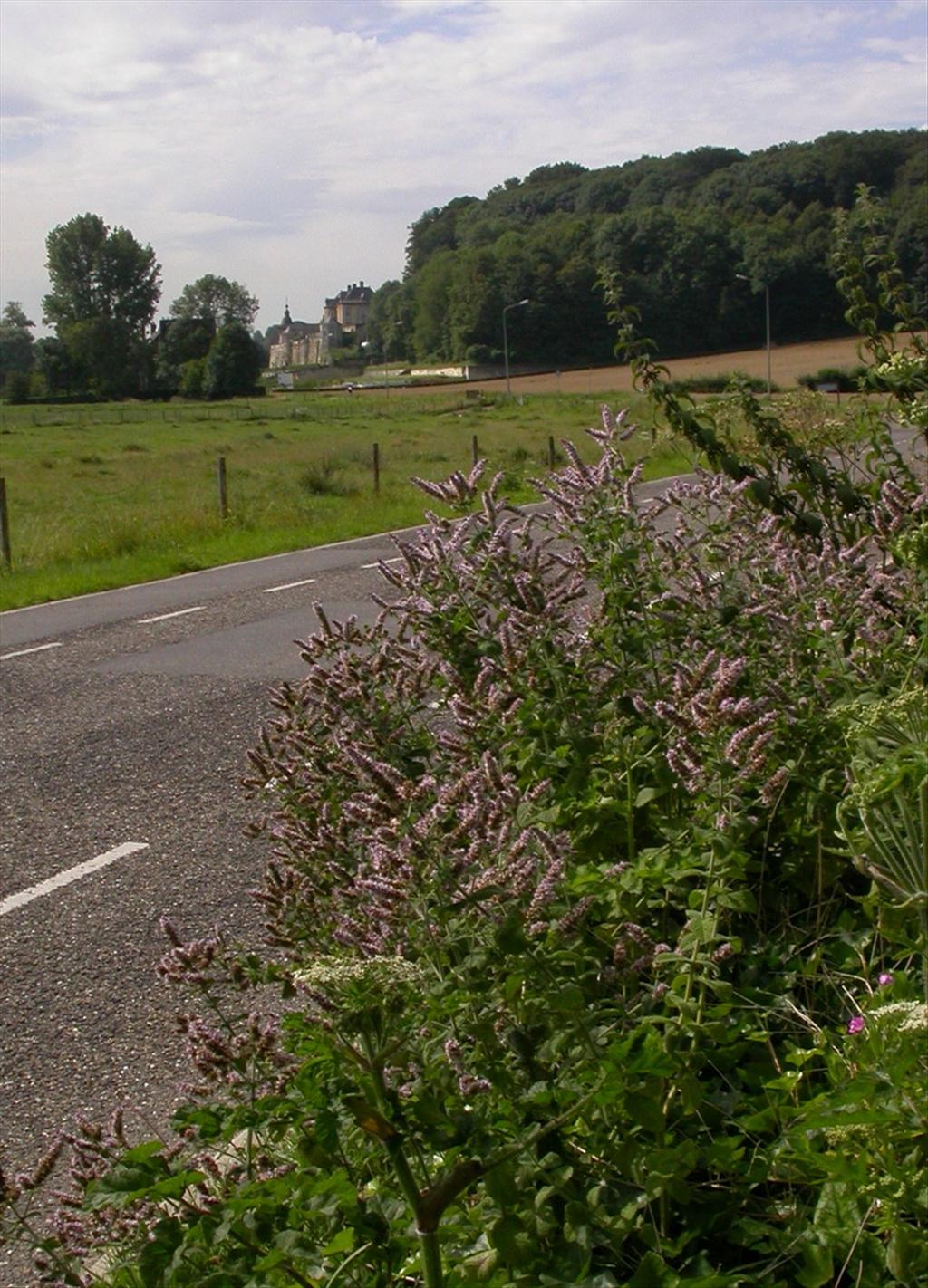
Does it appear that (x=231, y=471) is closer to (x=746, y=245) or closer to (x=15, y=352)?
(x=746, y=245)

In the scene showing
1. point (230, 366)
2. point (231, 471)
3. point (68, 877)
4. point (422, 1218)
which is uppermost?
point (230, 366)

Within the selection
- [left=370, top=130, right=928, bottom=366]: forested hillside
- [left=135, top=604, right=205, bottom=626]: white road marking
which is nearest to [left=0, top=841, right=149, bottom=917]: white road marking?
[left=370, top=130, right=928, bottom=366]: forested hillside

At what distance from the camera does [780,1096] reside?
2543mm

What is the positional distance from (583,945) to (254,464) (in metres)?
48.5

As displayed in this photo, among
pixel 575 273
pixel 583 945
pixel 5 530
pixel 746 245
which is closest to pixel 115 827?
pixel 583 945

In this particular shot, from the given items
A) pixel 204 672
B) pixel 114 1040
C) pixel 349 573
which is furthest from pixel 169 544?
pixel 114 1040

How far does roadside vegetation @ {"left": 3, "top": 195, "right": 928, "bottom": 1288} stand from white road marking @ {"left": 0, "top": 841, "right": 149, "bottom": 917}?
123 inches

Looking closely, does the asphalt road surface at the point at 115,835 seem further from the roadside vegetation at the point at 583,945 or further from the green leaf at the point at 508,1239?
the green leaf at the point at 508,1239

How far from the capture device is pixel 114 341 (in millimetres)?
155750

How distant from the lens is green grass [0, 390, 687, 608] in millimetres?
21156

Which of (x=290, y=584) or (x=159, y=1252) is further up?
(x=159, y=1252)

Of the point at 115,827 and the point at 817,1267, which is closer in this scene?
the point at 817,1267

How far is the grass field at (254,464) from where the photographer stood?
66.1 ft

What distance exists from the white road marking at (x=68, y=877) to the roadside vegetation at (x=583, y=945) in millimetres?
3132
